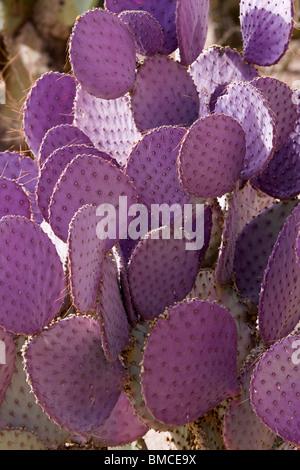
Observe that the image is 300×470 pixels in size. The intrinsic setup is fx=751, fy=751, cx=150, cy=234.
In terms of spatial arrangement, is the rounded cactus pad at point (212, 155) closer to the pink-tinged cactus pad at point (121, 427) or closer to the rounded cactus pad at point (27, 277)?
the rounded cactus pad at point (27, 277)

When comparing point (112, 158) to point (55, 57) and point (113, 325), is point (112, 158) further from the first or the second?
point (55, 57)

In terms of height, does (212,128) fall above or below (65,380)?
above

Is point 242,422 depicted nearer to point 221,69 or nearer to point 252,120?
point 252,120

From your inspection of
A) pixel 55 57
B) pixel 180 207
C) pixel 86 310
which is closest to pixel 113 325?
pixel 86 310

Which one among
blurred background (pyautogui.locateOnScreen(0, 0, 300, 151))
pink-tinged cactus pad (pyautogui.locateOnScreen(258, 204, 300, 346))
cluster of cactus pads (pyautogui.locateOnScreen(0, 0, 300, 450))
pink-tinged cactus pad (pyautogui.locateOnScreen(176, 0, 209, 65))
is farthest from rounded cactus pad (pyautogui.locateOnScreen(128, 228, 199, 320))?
blurred background (pyautogui.locateOnScreen(0, 0, 300, 151))

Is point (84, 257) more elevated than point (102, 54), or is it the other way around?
point (102, 54)
